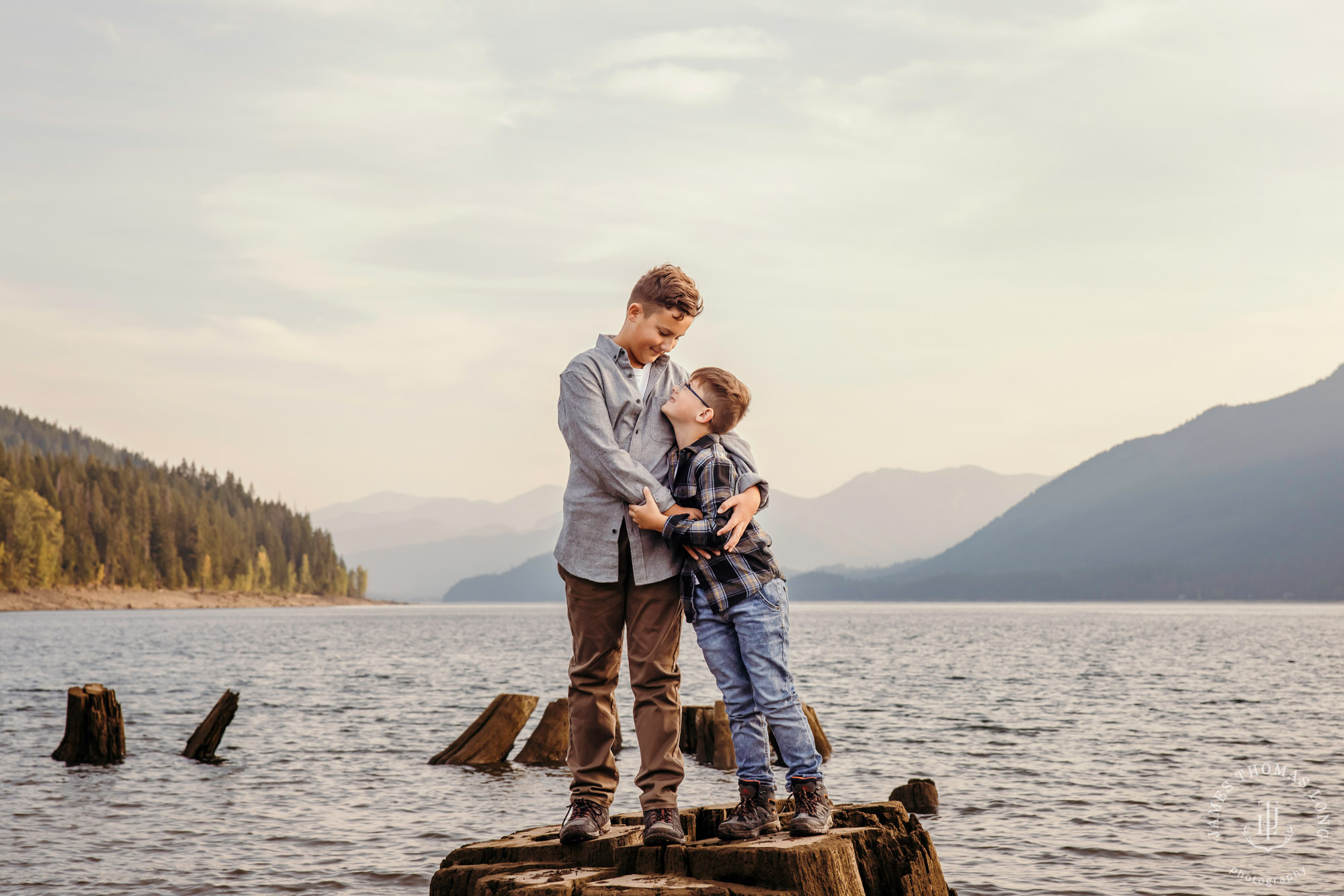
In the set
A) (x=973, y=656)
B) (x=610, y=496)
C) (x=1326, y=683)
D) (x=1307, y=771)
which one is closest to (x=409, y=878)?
(x=610, y=496)

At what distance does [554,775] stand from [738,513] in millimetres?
14850

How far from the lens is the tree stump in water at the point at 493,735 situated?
785 inches

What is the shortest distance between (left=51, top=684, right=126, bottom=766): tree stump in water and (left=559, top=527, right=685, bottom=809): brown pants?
58.0 ft

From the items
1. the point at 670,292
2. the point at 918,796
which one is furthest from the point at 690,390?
the point at 918,796

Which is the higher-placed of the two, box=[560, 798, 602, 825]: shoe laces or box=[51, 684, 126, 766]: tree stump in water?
box=[560, 798, 602, 825]: shoe laces

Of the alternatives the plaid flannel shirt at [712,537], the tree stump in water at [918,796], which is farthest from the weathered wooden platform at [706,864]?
the tree stump in water at [918,796]

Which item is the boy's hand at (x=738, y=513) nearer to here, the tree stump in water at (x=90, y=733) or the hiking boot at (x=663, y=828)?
the hiking boot at (x=663, y=828)

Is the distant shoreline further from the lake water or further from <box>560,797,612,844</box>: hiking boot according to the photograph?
<box>560,797,612,844</box>: hiking boot

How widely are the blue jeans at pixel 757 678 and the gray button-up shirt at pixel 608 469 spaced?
1.55ft

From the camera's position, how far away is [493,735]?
66.2 feet

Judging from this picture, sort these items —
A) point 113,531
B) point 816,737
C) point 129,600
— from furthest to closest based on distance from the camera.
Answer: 1. point 129,600
2. point 113,531
3. point 816,737

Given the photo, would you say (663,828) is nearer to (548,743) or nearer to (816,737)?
(816,737)

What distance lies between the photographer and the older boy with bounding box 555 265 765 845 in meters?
6.02

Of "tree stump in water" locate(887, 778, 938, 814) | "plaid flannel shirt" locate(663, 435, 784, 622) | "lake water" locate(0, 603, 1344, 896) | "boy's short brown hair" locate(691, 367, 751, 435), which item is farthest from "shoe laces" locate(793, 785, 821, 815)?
"tree stump in water" locate(887, 778, 938, 814)
